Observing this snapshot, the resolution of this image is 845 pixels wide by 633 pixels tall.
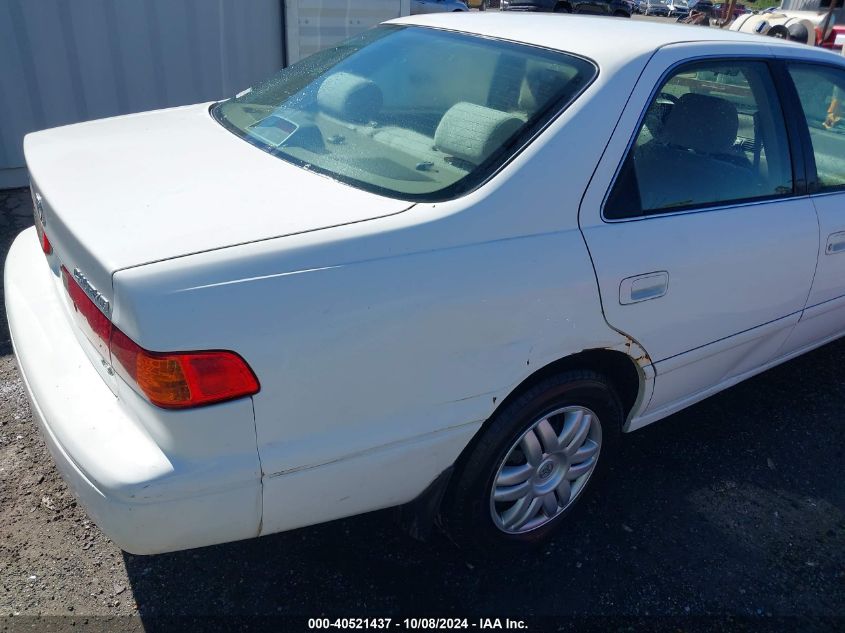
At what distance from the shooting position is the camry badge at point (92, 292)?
1.69 m

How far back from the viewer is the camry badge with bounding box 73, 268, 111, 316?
5.53 ft

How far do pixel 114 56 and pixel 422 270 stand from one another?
4954 millimetres

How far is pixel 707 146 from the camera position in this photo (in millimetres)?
2652

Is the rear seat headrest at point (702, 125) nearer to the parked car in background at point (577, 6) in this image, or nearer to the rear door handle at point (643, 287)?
the rear door handle at point (643, 287)

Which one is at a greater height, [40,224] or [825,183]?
[825,183]

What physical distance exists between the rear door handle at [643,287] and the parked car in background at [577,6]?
19610mm

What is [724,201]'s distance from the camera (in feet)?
8.37

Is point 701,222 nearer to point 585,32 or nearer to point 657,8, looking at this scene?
point 585,32

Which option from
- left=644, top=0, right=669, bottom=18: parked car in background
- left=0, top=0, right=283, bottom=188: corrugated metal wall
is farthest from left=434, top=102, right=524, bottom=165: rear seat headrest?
left=644, top=0, right=669, bottom=18: parked car in background

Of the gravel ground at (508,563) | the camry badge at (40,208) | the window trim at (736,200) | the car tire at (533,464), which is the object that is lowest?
the gravel ground at (508,563)

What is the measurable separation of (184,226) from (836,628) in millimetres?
2346

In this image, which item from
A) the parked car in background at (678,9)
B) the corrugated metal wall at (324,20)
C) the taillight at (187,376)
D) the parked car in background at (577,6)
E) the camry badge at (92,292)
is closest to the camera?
the taillight at (187,376)

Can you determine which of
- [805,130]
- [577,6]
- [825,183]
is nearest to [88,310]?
[805,130]

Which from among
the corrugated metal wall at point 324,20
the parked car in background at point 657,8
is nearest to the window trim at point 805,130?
the corrugated metal wall at point 324,20
